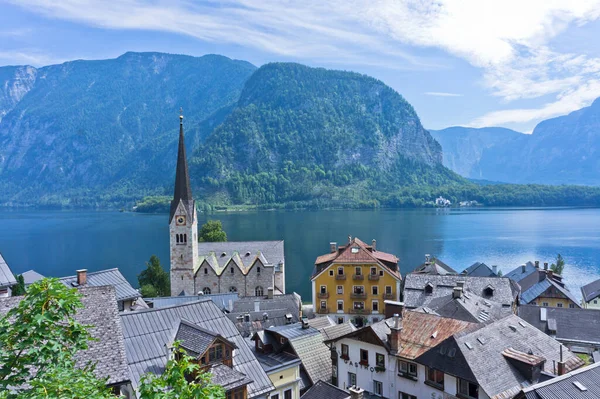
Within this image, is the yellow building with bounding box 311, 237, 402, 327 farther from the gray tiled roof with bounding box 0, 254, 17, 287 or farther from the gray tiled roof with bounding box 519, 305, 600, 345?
the gray tiled roof with bounding box 0, 254, 17, 287

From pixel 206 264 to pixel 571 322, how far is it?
44543 millimetres

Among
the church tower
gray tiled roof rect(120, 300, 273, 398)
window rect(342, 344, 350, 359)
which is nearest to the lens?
gray tiled roof rect(120, 300, 273, 398)

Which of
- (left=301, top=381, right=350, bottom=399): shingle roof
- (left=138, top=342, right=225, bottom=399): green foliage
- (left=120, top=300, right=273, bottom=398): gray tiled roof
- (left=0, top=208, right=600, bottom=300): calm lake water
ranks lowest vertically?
(left=0, top=208, right=600, bottom=300): calm lake water

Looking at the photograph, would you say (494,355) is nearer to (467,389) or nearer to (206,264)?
(467,389)

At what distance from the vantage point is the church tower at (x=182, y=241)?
63.2m

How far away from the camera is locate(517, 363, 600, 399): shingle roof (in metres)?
18.7

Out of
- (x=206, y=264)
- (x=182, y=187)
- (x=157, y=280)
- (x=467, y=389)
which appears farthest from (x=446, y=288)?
(x=157, y=280)

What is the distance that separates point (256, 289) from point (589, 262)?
303 feet

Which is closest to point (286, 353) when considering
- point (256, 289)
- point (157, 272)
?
point (256, 289)

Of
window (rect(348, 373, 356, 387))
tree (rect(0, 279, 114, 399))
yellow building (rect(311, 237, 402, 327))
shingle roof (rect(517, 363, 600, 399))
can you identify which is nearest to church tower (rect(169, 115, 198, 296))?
yellow building (rect(311, 237, 402, 327))

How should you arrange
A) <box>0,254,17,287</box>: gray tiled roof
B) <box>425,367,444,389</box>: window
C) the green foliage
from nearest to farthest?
the green foliage < <box>0,254,17,287</box>: gray tiled roof < <box>425,367,444,389</box>: window

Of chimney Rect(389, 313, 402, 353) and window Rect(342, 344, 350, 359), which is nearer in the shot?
chimney Rect(389, 313, 402, 353)

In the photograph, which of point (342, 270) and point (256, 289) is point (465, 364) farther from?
point (256, 289)

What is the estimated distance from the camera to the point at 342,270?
52531mm
